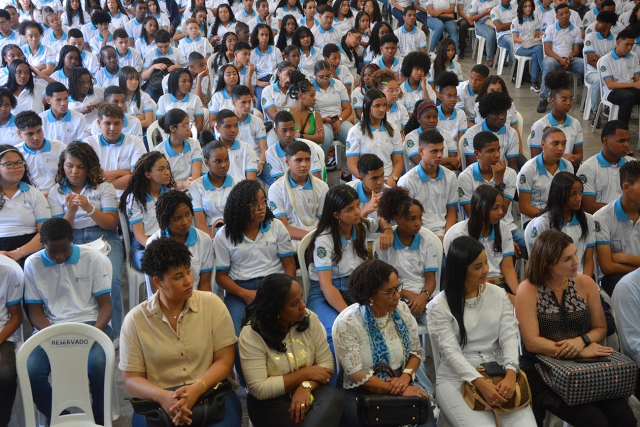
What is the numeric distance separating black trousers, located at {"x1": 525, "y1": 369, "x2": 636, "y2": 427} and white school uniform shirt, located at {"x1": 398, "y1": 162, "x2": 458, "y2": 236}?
1483 mm

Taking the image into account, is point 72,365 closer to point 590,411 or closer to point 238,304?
point 238,304

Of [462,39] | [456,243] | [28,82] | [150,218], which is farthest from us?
[462,39]

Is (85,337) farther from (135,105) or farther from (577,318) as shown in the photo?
(135,105)

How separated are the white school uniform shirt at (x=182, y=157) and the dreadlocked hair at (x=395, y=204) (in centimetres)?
169

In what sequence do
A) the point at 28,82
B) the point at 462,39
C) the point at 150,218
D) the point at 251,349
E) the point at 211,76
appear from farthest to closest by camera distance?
the point at 462,39
the point at 211,76
the point at 28,82
the point at 150,218
the point at 251,349

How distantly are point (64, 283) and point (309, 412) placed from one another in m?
1.36

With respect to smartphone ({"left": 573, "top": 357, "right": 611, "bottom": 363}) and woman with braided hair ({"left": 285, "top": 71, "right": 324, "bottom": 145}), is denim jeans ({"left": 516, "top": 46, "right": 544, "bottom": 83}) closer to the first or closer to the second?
woman with braided hair ({"left": 285, "top": 71, "right": 324, "bottom": 145})

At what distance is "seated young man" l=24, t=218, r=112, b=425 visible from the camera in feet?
9.96

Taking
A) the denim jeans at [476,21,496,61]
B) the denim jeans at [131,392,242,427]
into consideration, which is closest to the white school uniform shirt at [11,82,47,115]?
the denim jeans at [131,392,242,427]

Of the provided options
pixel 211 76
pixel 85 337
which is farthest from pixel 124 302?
pixel 211 76

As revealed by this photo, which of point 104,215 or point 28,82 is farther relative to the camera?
point 28,82

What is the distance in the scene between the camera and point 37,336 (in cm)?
261

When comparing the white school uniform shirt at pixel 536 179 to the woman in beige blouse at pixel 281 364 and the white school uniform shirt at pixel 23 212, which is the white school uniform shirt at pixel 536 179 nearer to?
the woman in beige blouse at pixel 281 364

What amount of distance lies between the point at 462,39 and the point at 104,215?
21.0 ft
